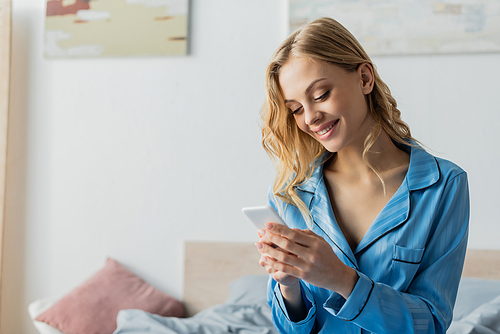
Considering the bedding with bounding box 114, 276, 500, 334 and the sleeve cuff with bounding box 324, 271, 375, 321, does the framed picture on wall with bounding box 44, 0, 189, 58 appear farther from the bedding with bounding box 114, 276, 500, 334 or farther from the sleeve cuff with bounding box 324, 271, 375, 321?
the sleeve cuff with bounding box 324, 271, 375, 321

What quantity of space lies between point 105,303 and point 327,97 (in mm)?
1749

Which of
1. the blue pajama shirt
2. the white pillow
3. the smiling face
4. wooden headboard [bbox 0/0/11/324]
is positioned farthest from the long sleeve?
wooden headboard [bbox 0/0/11/324]

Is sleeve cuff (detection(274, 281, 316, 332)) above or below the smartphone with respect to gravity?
below

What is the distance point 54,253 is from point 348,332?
2129mm

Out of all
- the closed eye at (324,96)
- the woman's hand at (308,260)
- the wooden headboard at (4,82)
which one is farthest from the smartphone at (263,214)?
the wooden headboard at (4,82)

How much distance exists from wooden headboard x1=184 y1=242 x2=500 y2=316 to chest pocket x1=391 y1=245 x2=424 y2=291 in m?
1.40

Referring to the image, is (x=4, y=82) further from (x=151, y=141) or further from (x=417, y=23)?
(x=417, y=23)

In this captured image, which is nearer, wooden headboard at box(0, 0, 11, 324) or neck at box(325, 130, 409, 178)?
neck at box(325, 130, 409, 178)

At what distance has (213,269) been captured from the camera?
2.29 meters

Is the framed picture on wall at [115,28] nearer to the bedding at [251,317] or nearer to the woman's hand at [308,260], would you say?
the bedding at [251,317]

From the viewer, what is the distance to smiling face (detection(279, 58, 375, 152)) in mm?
910

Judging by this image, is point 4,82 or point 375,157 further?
point 4,82

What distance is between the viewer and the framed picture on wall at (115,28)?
2.34m

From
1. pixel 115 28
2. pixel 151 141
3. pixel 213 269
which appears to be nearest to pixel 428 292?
pixel 213 269
